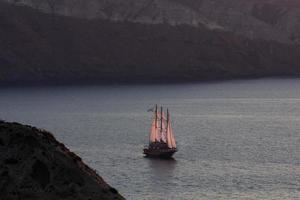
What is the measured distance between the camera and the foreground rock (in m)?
20.2

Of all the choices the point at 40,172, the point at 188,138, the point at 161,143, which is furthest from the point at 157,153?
the point at 40,172

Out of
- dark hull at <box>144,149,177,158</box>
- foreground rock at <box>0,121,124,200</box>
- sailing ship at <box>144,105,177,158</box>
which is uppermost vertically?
sailing ship at <box>144,105,177,158</box>

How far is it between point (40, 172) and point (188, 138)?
81838 mm

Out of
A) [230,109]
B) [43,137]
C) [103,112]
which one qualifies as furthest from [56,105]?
[43,137]

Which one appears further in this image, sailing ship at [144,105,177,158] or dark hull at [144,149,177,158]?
sailing ship at [144,105,177,158]

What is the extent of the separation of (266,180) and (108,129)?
49.0 metres

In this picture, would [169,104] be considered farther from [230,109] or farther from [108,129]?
[108,129]

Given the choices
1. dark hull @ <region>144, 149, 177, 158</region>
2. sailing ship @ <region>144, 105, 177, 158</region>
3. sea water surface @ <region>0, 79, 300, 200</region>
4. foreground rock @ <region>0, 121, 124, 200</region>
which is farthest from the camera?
sailing ship @ <region>144, 105, 177, 158</region>

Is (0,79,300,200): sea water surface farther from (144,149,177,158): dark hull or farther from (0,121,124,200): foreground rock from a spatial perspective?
(0,121,124,200): foreground rock

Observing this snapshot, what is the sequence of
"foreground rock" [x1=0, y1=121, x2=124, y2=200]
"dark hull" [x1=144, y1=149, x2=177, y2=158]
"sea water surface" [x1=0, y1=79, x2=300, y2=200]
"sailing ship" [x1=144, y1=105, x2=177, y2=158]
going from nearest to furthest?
1. "foreground rock" [x1=0, y1=121, x2=124, y2=200]
2. "sea water surface" [x1=0, y1=79, x2=300, y2=200]
3. "dark hull" [x1=144, y1=149, x2=177, y2=158]
4. "sailing ship" [x1=144, y1=105, x2=177, y2=158]

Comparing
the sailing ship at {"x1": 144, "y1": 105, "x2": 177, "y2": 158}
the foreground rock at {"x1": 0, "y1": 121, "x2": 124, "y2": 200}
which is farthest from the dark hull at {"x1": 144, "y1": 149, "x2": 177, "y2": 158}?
the foreground rock at {"x1": 0, "y1": 121, "x2": 124, "y2": 200}

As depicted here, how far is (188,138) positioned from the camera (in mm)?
102062

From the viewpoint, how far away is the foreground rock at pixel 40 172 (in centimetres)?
2019

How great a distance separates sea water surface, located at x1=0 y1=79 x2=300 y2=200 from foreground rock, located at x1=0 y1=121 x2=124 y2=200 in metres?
36.0
